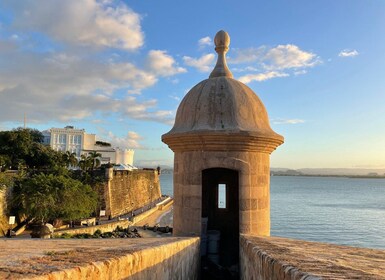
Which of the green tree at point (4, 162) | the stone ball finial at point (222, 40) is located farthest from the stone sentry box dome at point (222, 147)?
the green tree at point (4, 162)

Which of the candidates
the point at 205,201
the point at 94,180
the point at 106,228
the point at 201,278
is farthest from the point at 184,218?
the point at 94,180

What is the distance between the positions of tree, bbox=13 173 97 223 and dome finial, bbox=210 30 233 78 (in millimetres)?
18475

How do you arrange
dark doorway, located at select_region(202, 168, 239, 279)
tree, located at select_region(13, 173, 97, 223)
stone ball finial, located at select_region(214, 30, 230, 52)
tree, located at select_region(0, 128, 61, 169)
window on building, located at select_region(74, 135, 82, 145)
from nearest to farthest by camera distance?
stone ball finial, located at select_region(214, 30, 230, 52) → dark doorway, located at select_region(202, 168, 239, 279) → tree, located at select_region(13, 173, 97, 223) → tree, located at select_region(0, 128, 61, 169) → window on building, located at select_region(74, 135, 82, 145)

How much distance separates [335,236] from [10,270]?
32.7 m

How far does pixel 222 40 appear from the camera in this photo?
605 cm

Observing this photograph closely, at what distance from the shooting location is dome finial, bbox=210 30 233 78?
5920mm

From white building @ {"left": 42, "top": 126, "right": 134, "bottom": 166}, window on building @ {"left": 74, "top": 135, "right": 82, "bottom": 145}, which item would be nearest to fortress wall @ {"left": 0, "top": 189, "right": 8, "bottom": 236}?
white building @ {"left": 42, "top": 126, "right": 134, "bottom": 166}

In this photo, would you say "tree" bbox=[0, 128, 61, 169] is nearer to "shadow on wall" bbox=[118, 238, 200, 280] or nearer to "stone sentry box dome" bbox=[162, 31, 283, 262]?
"stone sentry box dome" bbox=[162, 31, 283, 262]

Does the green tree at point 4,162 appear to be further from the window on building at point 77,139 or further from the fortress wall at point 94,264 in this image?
the fortress wall at point 94,264

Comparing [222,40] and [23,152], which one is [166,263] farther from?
[23,152]

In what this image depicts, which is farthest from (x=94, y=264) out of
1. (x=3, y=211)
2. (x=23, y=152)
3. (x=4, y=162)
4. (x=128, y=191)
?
(x=23, y=152)

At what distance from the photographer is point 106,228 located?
2403cm

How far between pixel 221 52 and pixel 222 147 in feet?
6.53

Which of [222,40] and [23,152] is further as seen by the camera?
[23,152]
